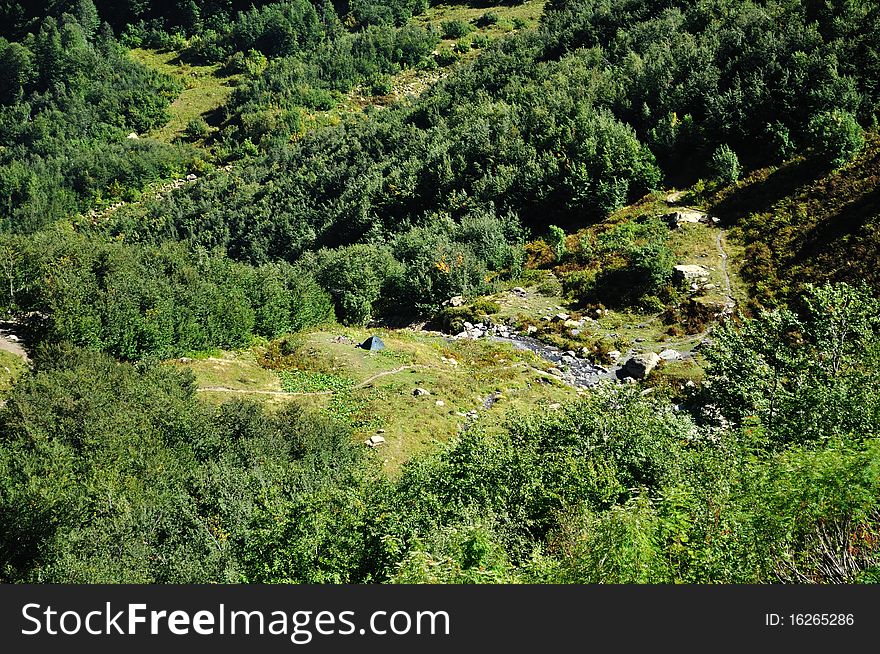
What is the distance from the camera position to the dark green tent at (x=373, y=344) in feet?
152

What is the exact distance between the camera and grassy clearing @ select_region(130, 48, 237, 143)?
144 m

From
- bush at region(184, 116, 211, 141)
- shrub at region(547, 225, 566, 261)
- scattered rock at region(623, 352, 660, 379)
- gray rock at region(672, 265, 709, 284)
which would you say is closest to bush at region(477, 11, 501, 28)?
bush at region(184, 116, 211, 141)

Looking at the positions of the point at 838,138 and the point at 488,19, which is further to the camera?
the point at 488,19

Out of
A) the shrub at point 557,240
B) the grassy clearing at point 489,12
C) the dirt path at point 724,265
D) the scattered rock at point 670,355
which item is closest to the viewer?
→ the scattered rock at point 670,355

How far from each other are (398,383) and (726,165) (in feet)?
117

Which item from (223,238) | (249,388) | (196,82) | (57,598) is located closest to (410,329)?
(249,388)

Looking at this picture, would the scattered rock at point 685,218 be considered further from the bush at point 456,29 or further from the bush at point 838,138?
the bush at point 456,29

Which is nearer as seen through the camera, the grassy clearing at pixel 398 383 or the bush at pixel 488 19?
the grassy clearing at pixel 398 383

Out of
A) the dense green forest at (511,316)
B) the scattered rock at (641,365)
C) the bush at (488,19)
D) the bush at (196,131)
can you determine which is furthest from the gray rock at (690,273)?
the bush at (488,19)

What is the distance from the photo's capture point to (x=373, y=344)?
46.5 m

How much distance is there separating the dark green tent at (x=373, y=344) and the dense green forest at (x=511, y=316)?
12.9ft

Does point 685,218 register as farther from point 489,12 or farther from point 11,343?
point 489,12

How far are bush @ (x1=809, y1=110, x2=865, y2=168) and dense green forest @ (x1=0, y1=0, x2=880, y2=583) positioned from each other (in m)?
0.26

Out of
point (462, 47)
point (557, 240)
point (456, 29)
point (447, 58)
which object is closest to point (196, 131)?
point (447, 58)
